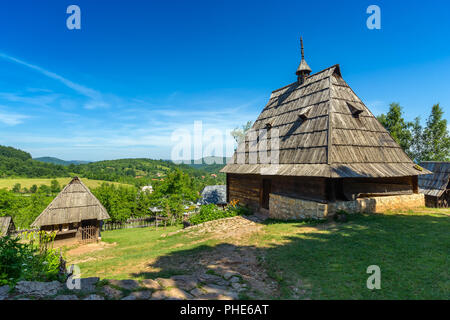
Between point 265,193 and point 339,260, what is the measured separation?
904cm

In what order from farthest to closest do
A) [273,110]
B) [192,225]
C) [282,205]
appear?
[273,110]
[192,225]
[282,205]

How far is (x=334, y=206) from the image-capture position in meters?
9.81

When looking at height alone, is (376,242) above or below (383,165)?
below

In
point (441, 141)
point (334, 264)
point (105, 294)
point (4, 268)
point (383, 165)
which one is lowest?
point (334, 264)

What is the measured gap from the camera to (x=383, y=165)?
35.0 feet

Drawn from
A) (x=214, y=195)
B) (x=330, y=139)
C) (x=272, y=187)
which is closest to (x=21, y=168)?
(x=214, y=195)

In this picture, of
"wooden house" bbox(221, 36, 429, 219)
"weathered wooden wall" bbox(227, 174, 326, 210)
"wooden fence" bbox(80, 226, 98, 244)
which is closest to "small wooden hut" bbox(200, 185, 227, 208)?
"weathered wooden wall" bbox(227, 174, 326, 210)

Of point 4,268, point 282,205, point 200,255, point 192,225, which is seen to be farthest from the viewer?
point 192,225

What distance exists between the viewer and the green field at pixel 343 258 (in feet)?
13.6

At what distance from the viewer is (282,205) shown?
12000mm
